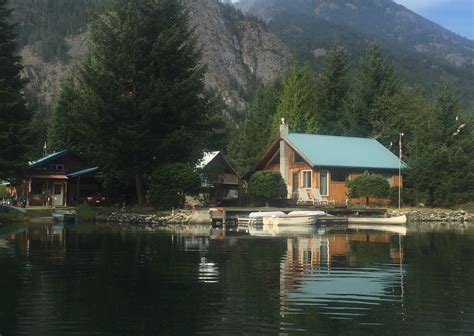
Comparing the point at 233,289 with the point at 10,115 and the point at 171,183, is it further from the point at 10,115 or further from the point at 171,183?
the point at 10,115

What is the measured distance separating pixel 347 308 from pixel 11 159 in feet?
115

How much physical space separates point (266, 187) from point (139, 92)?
12.9m

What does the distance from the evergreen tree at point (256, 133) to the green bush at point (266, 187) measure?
85.1 ft

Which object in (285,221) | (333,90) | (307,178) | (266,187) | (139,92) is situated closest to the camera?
(285,221)

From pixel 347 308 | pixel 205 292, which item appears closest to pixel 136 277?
pixel 205 292

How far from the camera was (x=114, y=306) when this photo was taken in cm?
1286

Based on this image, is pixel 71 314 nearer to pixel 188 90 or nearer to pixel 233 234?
pixel 233 234

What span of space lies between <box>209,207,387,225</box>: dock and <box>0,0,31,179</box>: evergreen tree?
1364cm

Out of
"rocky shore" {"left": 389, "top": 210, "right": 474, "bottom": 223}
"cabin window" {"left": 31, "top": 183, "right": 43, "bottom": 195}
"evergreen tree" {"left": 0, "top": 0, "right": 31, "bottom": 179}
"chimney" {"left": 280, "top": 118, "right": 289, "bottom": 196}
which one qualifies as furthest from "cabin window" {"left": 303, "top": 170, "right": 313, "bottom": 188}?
"cabin window" {"left": 31, "top": 183, "right": 43, "bottom": 195}

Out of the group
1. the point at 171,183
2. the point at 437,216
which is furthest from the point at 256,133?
the point at 171,183

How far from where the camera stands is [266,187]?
50.8 metres

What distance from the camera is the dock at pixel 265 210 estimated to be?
144 ft

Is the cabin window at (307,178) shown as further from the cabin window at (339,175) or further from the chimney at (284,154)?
the chimney at (284,154)

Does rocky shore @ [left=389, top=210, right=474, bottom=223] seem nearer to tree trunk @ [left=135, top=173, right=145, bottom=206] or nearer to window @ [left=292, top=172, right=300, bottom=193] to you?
window @ [left=292, top=172, right=300, bottom=193]
